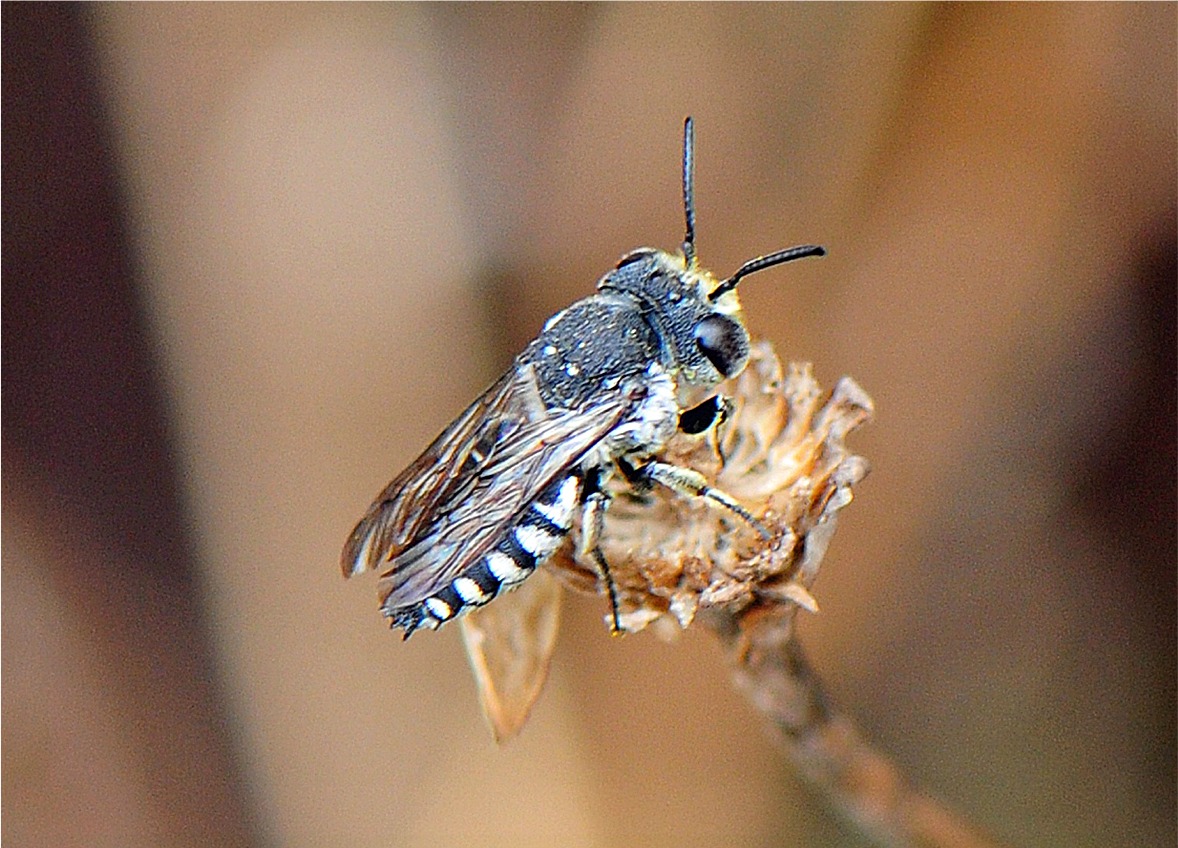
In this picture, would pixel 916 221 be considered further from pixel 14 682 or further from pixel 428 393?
pixel 14 682

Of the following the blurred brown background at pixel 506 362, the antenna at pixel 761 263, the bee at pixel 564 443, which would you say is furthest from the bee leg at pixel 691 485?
the blurred brown background at pixel 506 362

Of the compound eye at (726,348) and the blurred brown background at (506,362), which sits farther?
the blurred brown background at (506,362)

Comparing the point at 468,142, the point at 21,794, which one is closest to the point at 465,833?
the point at 21,794

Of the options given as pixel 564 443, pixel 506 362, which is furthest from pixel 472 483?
pixel 506 362

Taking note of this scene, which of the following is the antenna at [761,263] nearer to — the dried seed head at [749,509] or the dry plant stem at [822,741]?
the dried seed head at [749,509]

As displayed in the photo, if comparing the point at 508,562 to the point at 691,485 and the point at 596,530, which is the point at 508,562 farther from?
the point at 691,485
